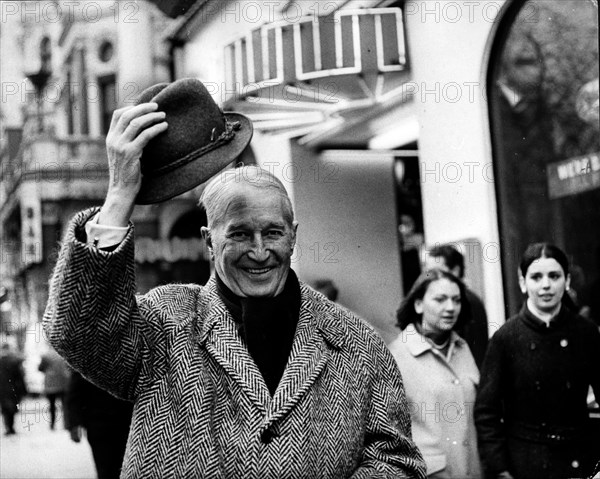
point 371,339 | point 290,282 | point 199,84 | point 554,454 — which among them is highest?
point 199,84

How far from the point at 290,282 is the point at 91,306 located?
21.2 inches

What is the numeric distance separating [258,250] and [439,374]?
90.2 inches

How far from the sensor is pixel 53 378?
21.1ft

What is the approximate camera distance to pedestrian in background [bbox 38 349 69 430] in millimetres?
6266

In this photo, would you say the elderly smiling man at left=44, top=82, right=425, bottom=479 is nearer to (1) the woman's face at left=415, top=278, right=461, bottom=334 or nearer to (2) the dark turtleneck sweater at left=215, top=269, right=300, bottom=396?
(2) the dark turtleneck sweater at left=215, top=269, right=300, bottom=396

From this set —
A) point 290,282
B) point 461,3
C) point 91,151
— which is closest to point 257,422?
point 290,282

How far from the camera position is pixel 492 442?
4.02m

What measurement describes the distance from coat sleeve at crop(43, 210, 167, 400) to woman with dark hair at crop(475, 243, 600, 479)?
235 centimetres

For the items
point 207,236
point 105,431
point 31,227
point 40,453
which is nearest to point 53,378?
point 40,453

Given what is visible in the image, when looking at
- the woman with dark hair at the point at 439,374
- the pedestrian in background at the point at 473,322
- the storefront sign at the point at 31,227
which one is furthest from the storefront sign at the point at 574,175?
the storefront sign at the point at 31,227

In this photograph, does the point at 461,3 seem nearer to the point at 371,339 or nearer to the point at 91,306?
the point at 371,339

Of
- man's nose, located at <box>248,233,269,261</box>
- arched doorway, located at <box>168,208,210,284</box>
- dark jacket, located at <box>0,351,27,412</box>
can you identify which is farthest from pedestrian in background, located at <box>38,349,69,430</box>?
arched doorway, located at <box>168,208,210,284</box>

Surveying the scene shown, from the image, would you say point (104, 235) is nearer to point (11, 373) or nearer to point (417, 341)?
point (417, 341)

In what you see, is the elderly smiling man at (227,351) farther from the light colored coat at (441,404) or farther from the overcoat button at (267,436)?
the light colored coat at (441,404)
